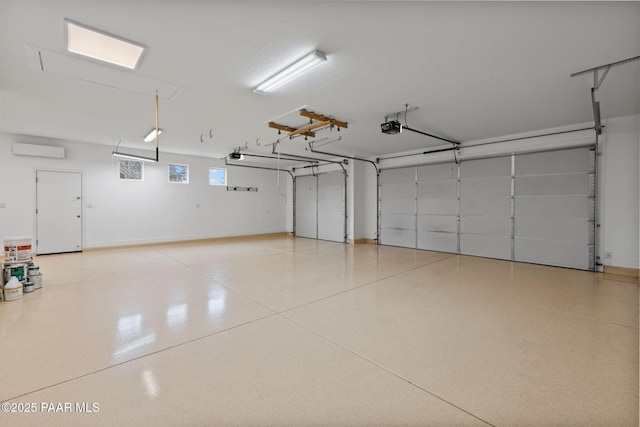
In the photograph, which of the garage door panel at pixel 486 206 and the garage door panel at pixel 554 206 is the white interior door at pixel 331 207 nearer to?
the garage door panel at pixel 486 206

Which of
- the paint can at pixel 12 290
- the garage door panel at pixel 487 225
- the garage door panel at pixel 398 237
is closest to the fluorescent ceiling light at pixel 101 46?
the paint can at pixel 12 290

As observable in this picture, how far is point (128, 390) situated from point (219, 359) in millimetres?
608

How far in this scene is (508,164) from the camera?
6348 millimetres

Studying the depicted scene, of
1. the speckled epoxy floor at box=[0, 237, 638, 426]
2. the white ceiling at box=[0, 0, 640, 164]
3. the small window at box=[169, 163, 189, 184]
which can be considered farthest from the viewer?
the small window at box=[169, 163, 189, 184]

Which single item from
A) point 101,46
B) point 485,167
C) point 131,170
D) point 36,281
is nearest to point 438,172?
point 485,167

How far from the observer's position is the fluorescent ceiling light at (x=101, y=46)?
8.38 ft

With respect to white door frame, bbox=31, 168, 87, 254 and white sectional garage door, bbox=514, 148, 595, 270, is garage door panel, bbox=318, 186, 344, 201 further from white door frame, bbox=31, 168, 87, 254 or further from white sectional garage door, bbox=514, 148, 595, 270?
white door frame, bbox=31, 168, 87, 254

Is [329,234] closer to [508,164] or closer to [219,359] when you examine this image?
[508,164]

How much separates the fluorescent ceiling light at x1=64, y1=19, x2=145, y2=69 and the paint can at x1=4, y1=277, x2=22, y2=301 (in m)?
3.04

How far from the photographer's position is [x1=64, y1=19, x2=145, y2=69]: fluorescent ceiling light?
101 inches

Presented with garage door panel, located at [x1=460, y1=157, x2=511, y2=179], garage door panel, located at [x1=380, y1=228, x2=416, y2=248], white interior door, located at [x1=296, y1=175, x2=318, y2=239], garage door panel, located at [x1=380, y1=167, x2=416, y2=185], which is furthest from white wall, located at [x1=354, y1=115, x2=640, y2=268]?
white interior door, located at [x1=296, y1=175, x2=318, y2=239]

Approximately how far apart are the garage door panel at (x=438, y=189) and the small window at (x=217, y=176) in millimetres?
6825

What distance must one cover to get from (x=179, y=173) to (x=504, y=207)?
31.2 ft

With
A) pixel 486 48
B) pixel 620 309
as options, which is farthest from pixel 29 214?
pixel 620 309
